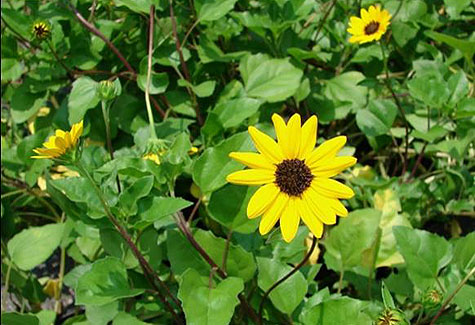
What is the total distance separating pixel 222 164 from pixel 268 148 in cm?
25

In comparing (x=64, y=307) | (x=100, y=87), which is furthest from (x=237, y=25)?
(x=64, y=307)

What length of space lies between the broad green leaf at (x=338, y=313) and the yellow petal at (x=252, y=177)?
A: 26 centimetres

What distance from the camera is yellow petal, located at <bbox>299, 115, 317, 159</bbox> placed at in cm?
90

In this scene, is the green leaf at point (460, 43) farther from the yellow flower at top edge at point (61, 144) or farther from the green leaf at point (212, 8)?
the yellow flower at top edge at point (61, 144)

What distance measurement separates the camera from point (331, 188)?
90cm

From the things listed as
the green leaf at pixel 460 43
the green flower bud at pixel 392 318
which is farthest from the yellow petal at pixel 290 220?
the green leaf at pixel 460 43

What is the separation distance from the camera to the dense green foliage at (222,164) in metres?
1.14

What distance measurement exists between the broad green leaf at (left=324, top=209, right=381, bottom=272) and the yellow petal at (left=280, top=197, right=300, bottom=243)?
43cm

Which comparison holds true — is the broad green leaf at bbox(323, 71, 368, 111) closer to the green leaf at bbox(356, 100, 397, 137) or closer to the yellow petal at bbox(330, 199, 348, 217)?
the green leaf at bbox(356, 100, 397, 137)

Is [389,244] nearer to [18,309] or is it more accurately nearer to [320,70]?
[320,70]

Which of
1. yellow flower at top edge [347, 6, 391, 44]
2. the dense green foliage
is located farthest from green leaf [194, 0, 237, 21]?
yellow flower at top edge [347, 6, 391, 44]

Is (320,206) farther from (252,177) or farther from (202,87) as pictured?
(202,87)

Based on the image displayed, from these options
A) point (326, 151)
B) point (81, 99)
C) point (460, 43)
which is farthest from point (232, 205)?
point (460, 43)

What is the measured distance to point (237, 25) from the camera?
5.28 ft
